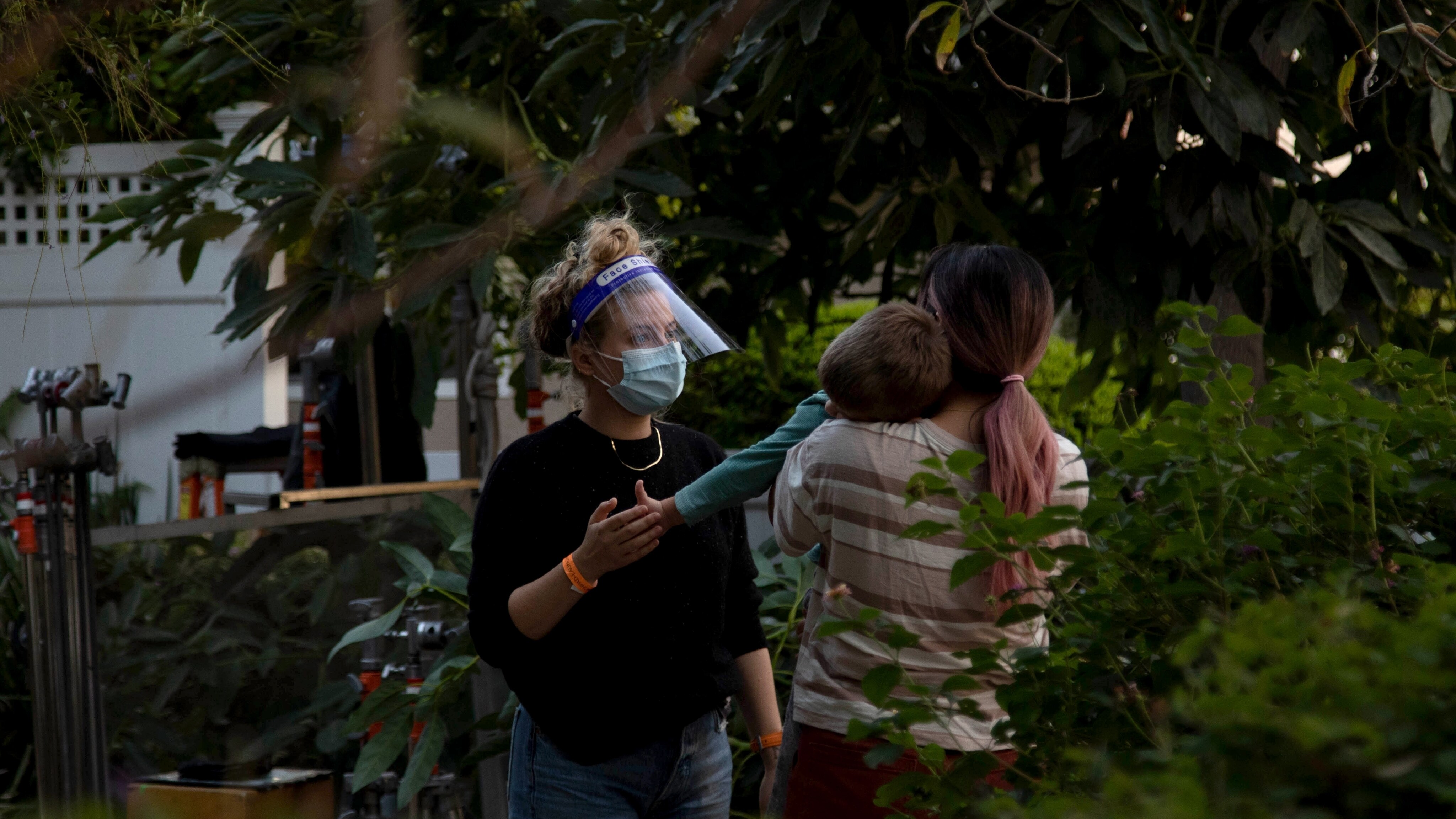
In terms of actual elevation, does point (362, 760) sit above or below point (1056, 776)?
below

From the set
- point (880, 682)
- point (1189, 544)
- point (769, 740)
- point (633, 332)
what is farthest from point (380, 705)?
point (1189, 544)

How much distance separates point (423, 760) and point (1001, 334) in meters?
1.98

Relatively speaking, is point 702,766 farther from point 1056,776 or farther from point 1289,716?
point 1289,716

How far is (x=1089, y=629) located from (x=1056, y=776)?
0.54 ft

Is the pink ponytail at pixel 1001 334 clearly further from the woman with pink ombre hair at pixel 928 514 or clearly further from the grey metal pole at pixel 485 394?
the grey metal pole at pixel 485 394

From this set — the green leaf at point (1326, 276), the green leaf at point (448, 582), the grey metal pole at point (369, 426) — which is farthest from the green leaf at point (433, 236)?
the green leaf at point (1326, 276)

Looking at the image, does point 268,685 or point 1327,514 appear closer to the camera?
point 1327,514

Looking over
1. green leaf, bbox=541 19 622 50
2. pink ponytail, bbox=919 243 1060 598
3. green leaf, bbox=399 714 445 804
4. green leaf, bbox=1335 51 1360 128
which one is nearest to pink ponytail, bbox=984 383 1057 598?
pink ponytail, bbox=919 243 1060 598

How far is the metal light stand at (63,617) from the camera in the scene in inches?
135

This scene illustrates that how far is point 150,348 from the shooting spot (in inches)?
284

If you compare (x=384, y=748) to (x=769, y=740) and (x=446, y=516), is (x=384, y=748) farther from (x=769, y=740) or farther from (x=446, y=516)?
(x=769, y=740)

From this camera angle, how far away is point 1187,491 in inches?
48.5

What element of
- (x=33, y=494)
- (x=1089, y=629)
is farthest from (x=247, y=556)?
(x=1089, y=629)

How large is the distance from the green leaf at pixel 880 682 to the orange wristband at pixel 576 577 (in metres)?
0.77
